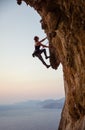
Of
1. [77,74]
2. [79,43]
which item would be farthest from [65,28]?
[77,74]

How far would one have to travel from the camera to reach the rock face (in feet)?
60.2

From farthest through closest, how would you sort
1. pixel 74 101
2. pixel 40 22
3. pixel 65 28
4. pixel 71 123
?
pixel 40 22, pixel 71 123, pixel 74 101, pixel 65 28

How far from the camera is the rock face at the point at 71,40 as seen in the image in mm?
18344

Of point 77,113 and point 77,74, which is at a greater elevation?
point 77,74

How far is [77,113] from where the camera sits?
72.1 feet

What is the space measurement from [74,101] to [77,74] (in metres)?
2.51

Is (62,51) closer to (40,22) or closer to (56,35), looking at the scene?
(56,35)

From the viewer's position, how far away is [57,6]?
810 inches

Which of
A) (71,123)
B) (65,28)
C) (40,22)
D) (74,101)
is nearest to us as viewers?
(65,28)

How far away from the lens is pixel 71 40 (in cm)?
1944

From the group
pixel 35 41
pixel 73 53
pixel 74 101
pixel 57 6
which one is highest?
pixel 57 6

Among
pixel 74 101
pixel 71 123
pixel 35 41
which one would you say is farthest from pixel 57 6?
pixel 71 123

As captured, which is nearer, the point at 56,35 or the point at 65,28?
the point at 65,28

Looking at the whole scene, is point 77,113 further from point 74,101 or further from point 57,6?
point 57,6
